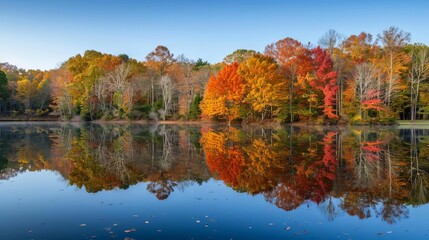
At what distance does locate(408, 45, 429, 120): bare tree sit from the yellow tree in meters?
18.7

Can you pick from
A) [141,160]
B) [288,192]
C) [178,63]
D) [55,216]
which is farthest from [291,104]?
[55,216]

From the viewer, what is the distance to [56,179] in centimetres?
1309

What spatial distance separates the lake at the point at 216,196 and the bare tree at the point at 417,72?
1461 inches

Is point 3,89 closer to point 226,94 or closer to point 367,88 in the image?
point 226,94

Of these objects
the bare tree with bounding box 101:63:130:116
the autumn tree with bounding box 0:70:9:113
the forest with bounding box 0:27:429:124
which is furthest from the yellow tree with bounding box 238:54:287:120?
the autumn tree with bounding box 0:70:9:113

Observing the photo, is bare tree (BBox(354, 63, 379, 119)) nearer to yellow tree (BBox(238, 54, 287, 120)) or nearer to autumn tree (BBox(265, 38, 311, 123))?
autumn tree (BBox(265, 38, 311, 123))

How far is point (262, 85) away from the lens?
4681cm

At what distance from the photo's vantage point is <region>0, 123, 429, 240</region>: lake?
7.79 meters

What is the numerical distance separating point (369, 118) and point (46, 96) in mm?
62310

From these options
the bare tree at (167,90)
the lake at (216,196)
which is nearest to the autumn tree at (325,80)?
the bare tree at (167,90)

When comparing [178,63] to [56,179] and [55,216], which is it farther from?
[55,216]

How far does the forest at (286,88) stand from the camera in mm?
46875

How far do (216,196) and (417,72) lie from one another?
2013 inches

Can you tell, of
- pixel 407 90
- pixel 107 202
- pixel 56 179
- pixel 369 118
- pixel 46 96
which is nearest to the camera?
pixel 107 202
